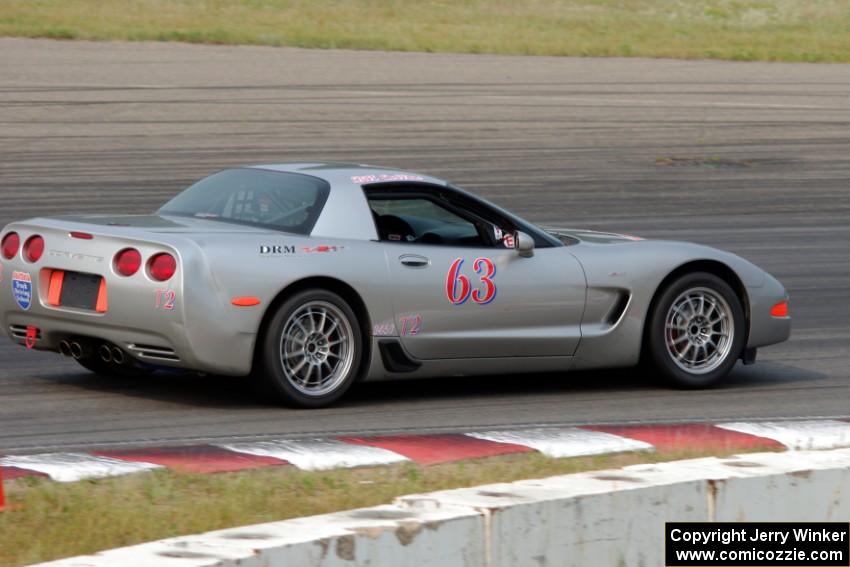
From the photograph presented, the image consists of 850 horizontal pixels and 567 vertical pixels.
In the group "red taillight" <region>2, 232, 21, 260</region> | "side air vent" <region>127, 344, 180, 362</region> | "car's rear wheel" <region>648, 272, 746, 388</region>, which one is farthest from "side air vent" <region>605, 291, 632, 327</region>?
"red taillight" <region>2, 232, 21, 260</region>

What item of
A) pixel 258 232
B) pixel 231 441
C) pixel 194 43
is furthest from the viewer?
pixel 194 43

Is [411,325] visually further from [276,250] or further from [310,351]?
[276,250]

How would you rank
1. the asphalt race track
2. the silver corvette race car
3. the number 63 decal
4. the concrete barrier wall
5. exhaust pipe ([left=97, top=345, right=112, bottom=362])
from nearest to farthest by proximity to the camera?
the concrete barrier wall < the silver corvette race car < exhaust pipe ([left=97, top=345, right=112, bottom=362]) < the asphalt race track < the number 63 decal

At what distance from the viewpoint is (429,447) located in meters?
7.04

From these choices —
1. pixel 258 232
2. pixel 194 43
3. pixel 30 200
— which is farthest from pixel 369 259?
pixel 194 43

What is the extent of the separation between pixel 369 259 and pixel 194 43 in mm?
28896

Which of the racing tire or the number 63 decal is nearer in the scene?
the racing tire

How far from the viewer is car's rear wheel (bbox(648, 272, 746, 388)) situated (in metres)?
8.87

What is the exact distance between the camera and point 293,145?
22.2 meters

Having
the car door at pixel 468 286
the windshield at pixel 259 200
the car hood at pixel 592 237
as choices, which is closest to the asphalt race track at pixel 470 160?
the car door at pixel 468 286

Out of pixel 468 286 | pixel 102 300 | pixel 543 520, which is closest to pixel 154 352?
pixel 102 300

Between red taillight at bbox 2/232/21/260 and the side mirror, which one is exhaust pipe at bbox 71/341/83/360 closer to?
red taillight at bbox 2/232/21/260

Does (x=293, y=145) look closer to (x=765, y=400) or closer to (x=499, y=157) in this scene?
(x=499, y=157)

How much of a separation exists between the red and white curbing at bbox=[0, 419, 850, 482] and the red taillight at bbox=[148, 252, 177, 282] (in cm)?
97
